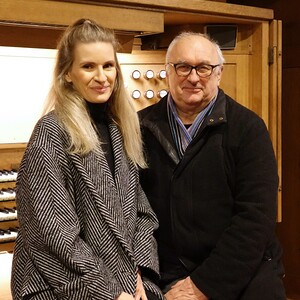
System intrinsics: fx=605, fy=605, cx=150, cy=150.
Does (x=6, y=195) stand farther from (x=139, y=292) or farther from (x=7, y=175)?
(x=139, y=292)

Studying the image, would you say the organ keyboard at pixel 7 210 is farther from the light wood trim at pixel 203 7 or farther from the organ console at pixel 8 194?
the light wood trim at pixel 203 7

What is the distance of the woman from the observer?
1.84 m

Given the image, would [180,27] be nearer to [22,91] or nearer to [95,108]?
[22,91]

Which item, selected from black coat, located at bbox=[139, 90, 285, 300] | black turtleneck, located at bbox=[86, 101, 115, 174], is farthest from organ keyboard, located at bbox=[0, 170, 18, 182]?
black turtleneck, located at bbox=[86, 101, 115, 174]

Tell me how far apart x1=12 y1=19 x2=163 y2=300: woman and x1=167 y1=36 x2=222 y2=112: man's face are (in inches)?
10.0

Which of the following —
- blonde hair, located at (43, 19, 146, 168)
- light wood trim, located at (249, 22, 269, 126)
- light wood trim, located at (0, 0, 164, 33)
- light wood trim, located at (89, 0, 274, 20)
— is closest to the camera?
blonde hair, located at (43, 19, 146, 168)

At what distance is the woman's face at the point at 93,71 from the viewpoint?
6.49 feet

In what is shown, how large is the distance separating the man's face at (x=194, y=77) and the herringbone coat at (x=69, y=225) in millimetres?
405

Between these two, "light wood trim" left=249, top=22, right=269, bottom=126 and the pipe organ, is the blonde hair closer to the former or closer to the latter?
the pipe organ

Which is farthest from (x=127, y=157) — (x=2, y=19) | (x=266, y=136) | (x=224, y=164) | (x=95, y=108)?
(x=2, y=19)

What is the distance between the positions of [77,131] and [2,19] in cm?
80

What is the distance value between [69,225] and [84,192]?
0.39 ft

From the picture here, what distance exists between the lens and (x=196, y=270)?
7.09 ft

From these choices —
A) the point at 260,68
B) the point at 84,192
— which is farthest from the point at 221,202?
the point at 260,68
